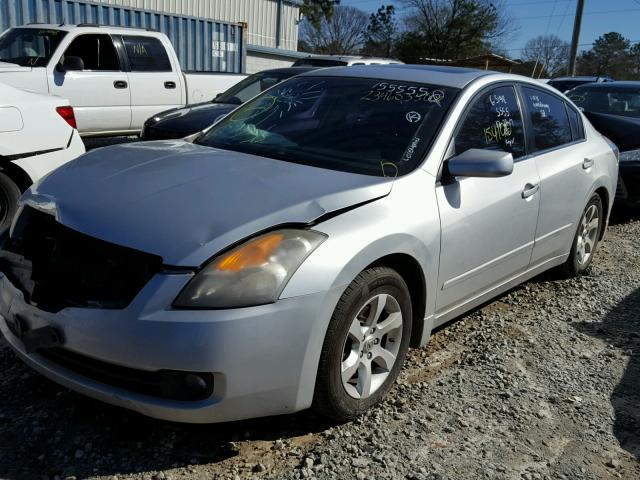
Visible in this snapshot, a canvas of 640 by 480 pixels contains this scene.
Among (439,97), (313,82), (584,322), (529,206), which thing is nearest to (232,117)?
(313,82)

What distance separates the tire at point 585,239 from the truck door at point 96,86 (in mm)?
6867

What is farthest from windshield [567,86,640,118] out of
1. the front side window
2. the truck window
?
the truck window

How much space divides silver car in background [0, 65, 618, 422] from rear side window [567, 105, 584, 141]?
87 cm

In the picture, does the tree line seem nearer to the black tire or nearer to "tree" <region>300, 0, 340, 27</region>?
"tree" <region>300, 0, 340, 27</region>

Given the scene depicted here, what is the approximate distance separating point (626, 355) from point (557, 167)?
1301mm

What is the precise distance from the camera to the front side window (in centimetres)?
368

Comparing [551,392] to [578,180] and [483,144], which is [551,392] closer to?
[483,144]

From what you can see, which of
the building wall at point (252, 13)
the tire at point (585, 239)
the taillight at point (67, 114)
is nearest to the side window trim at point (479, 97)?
the tire at point (585, 239)

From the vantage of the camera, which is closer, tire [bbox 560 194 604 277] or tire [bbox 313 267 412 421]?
tire [bbox 313 267 412 421]

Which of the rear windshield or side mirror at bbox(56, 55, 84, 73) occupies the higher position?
the rear windshield

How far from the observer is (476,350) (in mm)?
3916

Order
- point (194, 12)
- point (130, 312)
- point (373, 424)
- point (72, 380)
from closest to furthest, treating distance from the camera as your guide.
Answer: point (130, 312) → point (72, 380) → point (373, 424) → point (194, 12)

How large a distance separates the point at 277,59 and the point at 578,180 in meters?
19.0

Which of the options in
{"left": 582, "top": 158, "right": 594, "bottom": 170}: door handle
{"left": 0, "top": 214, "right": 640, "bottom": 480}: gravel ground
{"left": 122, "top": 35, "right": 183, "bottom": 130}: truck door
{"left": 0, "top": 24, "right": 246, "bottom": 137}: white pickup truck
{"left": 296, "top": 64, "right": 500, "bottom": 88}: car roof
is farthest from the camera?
{"left": 122, "top": 35, "right": 183, "bottom": 130}: truck door
